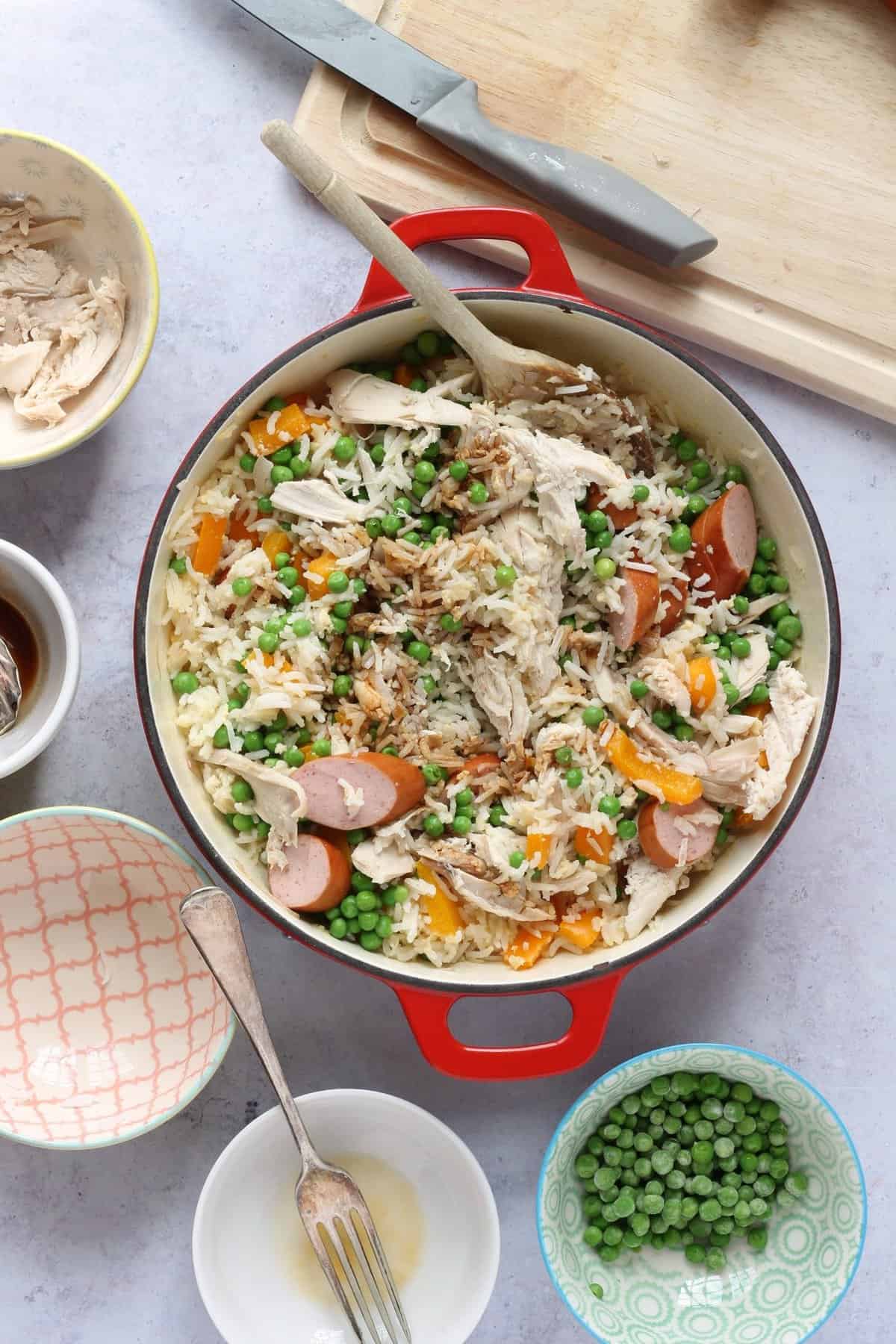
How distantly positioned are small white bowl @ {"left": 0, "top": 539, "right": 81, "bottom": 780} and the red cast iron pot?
0.23 meters

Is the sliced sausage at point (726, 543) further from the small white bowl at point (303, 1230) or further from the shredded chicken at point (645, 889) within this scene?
the small white bowl at point (303, 1230)

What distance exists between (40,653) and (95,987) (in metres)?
0.90

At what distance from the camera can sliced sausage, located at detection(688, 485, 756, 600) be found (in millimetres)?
2836

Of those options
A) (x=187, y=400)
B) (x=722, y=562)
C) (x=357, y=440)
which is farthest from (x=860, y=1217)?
(x=187, y=400)

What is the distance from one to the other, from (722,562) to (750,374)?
0.67 metres

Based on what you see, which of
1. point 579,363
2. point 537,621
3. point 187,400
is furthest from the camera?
point 187,400

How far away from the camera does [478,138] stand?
2977mm

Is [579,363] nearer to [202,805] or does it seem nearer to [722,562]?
[722,562]

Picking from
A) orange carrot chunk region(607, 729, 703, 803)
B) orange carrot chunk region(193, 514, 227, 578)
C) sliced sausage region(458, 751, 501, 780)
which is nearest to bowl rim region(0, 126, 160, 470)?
orange carrot chunk region(193, 514, 227, 578)

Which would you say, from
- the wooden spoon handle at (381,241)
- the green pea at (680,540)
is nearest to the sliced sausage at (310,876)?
the green pea at (680,540)

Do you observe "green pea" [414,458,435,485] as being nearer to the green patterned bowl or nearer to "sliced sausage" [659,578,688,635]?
"sliced sausage" [659,578,688,635]

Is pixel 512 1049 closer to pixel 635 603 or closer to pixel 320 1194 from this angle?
pixel 320 1194

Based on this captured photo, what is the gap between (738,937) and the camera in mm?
3250

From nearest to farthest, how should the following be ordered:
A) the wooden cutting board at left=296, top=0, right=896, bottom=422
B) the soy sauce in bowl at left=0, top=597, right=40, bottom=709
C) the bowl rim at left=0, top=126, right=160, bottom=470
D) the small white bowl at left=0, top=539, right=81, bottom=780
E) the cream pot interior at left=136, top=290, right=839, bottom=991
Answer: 1. the cream pot interior at left=136, top=290, right=839, bottom=991
2. the small white bowl at left=0, top=539, right=81, bottom=780
3. the bowl rim at left=0, top=126, right=160, bottom=470
4. the soy sauce in bowl at left=0, top=597, right=40, bottom=709
5. the wooden cutting board at left=296, top=0, right=896, bottom=422
